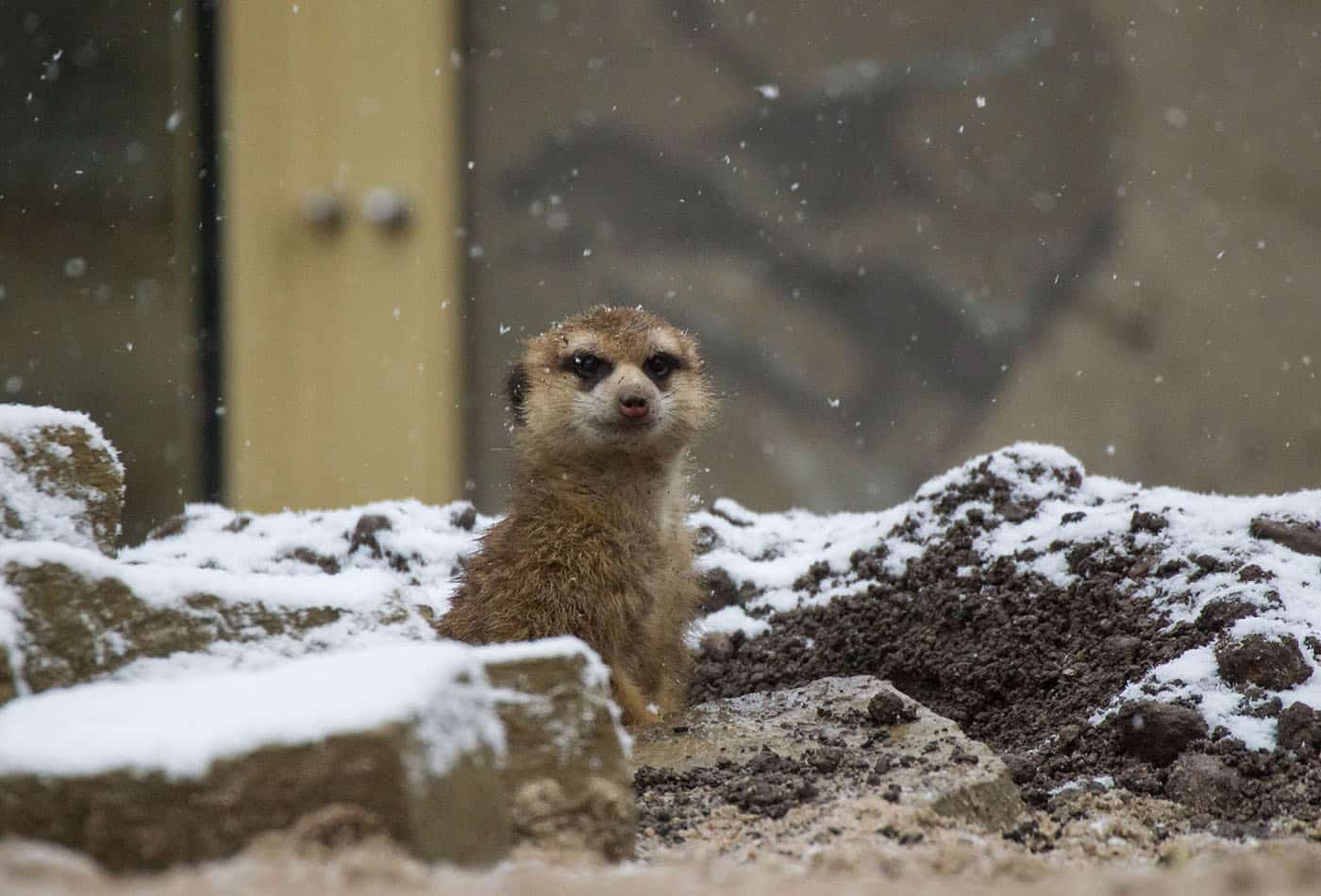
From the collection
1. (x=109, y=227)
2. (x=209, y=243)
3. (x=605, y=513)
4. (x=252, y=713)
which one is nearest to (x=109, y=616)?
(x=252, y=713)

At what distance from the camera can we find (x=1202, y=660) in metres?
2.77

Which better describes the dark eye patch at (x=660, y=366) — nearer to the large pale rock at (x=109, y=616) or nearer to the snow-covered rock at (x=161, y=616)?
the snow-covered rock at (x=161, y=616)

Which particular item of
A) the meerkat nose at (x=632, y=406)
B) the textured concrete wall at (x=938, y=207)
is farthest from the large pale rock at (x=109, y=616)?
the textured concrete wall at (x=938, y=207)

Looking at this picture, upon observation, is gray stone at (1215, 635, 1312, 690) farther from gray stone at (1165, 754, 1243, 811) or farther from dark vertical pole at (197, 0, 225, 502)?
dark vertical pole at (197, 0, 225, 502)

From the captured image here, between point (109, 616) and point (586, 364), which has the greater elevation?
point (586, 364)

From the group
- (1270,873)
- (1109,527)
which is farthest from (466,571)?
(1270,873)

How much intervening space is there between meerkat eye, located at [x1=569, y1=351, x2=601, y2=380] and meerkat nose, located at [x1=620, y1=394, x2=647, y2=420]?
Answer: 0.69ft

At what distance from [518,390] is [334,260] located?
2947 millimetres

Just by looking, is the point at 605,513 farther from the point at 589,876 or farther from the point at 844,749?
the point at 589,876

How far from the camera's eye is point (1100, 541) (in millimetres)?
3262

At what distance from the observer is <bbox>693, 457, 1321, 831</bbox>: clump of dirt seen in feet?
8.36

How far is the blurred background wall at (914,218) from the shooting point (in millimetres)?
6492

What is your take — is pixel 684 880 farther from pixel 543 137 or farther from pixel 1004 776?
pixel 543 137

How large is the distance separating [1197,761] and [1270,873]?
1.26 meters
